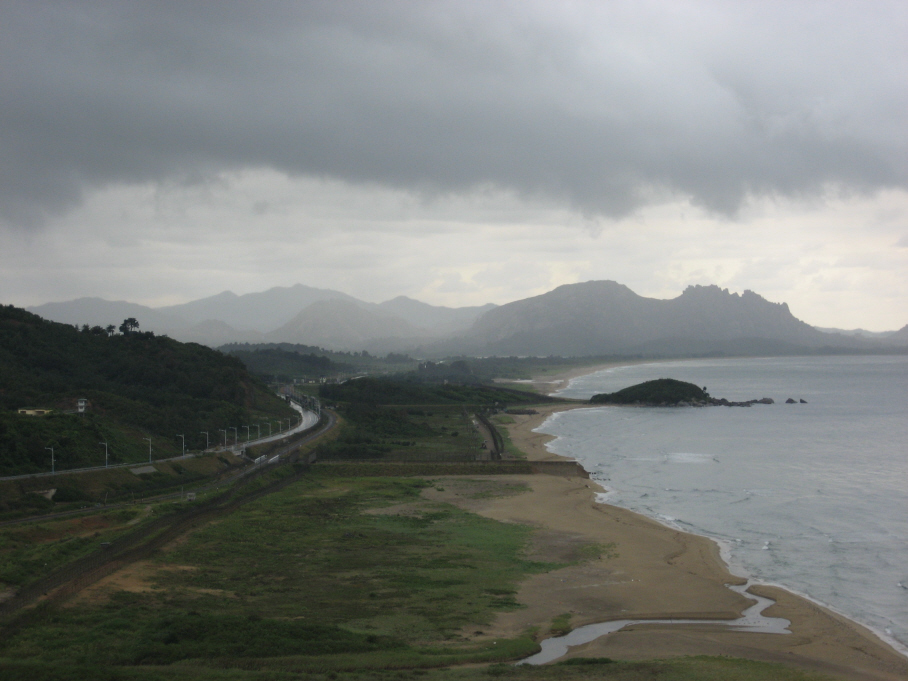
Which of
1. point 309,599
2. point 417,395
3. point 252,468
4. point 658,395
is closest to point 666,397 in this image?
point 658,395

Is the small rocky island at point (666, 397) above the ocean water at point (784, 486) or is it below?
above

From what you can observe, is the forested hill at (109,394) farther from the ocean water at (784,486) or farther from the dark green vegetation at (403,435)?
the ocean water at (784,486)

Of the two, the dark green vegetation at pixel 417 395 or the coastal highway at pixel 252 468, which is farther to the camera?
the dark green vegetation at pixel 417 395

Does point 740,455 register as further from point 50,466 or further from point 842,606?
point 50,466

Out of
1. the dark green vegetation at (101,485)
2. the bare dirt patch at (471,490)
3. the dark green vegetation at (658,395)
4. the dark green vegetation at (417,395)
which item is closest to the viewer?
the dark green vegetation at (101,485)

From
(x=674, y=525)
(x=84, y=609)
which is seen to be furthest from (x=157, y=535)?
(x=674, y=525)

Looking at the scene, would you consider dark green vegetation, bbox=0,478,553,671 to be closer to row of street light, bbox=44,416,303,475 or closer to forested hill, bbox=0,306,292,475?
row of street light, bbox=44,416,303,475

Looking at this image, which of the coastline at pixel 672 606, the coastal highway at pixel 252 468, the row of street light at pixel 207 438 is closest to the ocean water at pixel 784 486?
the coastline at pixel 672 606
